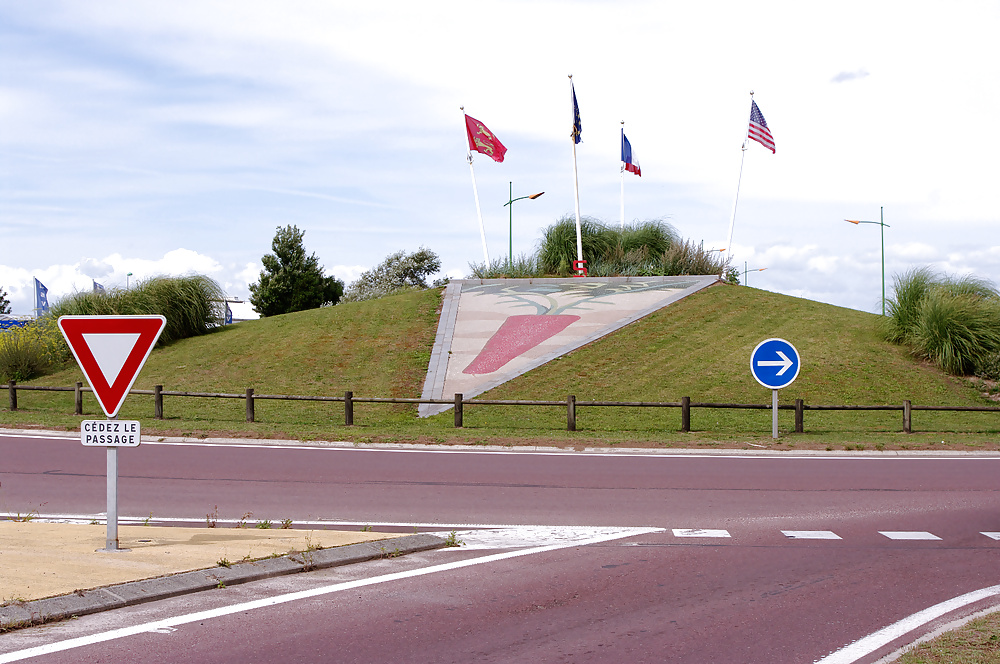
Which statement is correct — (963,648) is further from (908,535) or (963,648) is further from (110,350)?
(110,350)

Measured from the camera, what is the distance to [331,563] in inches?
281

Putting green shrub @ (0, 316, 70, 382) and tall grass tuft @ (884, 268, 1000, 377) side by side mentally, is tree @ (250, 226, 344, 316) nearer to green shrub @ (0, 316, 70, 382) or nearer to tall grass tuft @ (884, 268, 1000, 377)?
green shrub @ (0, 316, 70, 382)

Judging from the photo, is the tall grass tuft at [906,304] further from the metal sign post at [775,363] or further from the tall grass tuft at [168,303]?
the tall grass tuft at [168,303]

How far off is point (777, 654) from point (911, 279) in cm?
2629

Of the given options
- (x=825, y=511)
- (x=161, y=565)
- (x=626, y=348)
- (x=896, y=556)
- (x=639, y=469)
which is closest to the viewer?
(x=161, y=565)

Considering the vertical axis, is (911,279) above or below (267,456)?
above

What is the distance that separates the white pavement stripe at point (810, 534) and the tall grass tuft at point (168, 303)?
88.3 ft

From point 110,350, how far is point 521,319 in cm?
2441

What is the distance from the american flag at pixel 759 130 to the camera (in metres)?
36.4

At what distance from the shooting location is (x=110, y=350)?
6977 mm

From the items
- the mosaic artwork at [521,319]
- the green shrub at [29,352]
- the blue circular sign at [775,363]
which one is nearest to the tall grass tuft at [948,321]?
the mosaic artwork at [521,319]

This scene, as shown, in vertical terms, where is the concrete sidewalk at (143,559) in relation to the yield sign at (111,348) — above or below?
below

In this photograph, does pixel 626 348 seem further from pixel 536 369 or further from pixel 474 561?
pixel 474 561

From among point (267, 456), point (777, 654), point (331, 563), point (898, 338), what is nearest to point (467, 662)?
point (777, 654)
